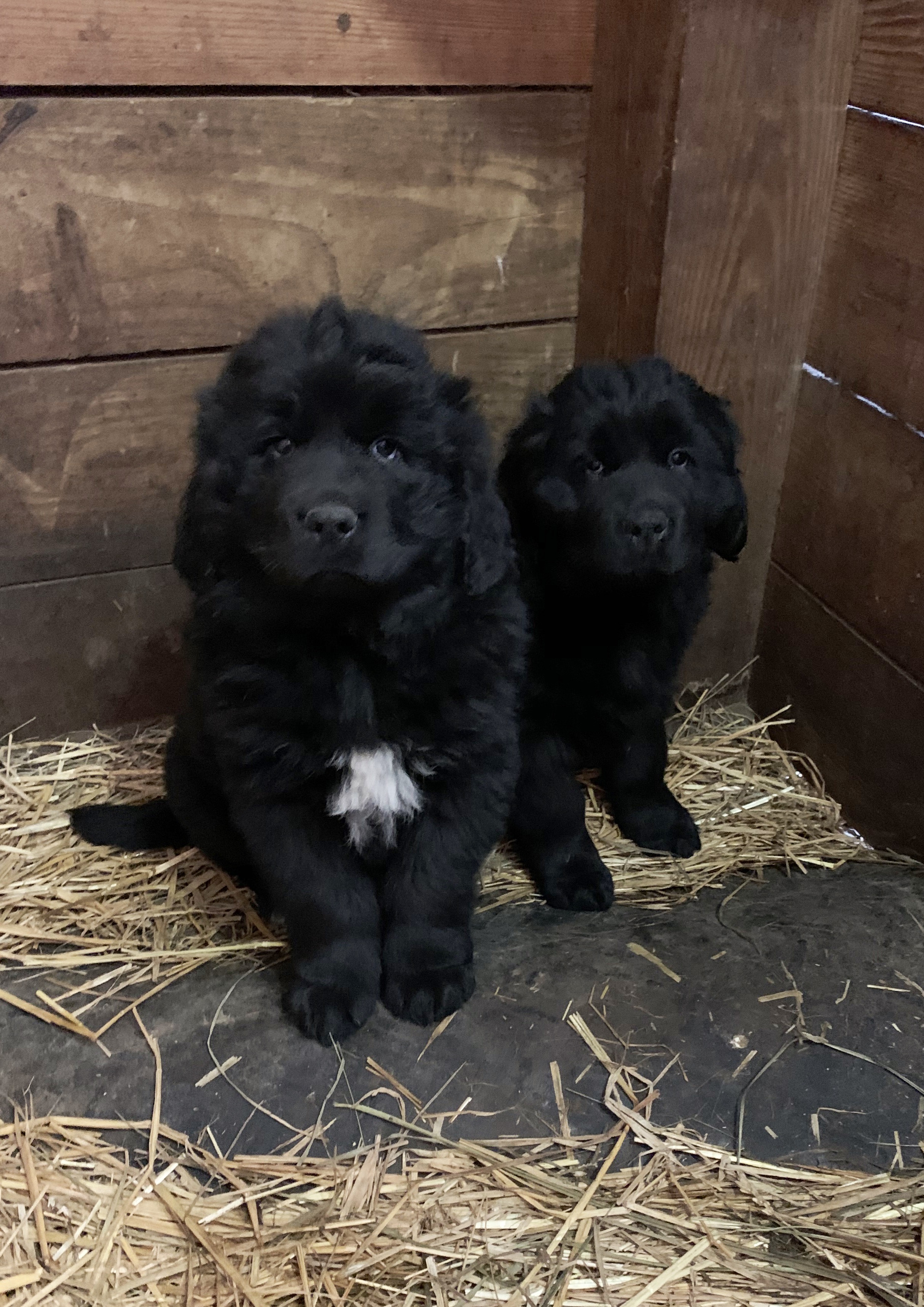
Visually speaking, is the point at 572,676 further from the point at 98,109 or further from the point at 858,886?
the point at 98,109

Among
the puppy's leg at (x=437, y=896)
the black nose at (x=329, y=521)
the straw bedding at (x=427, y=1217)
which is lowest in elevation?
the straw bedding at (x=427, y=1217)

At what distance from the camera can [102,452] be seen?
258cm

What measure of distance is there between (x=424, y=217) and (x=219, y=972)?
5.73ft

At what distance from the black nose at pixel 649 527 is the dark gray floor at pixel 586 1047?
800 millimetres

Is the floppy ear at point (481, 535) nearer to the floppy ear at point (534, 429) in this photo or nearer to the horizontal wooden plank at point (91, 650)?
the floppy ear at point (534, 429)

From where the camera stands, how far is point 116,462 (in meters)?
2.60

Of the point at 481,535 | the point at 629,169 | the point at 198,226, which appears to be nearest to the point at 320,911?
the point at 481,535

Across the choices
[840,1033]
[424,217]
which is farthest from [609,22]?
[840,1033]

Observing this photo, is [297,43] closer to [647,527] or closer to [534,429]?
[534,429]

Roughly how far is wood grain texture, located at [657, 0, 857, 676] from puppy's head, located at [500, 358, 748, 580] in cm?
43

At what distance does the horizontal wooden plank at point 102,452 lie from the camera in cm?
250

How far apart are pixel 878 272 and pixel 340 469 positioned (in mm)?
1405

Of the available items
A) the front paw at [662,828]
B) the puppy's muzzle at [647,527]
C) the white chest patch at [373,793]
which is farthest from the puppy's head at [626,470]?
the front paw at [662,828]

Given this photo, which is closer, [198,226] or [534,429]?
[534,429]
